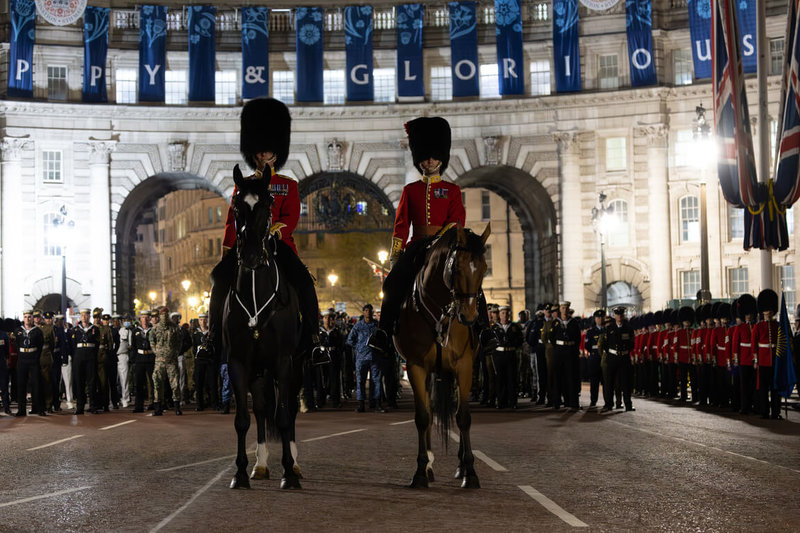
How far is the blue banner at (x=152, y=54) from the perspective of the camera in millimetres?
49000

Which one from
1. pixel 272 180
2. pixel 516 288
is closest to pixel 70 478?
pixel 272 180

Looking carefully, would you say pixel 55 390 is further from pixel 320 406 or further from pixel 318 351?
pixel 318 351

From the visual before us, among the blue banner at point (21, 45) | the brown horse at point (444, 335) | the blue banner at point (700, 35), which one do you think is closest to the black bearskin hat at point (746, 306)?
the brown horse at point (444, 335)

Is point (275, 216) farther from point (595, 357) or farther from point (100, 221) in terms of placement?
point (100, 221)

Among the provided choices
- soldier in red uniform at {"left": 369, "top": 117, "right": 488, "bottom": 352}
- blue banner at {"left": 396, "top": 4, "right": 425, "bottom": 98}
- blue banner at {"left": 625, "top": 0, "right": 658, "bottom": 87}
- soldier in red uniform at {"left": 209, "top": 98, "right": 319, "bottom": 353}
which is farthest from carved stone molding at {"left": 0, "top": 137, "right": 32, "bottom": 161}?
soldier in red uniform at {"left": 369, "top": 117, "right": 488, "bottom": 352}

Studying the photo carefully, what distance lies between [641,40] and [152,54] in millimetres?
19857

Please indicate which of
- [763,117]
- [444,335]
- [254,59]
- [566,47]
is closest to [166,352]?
[763,117]

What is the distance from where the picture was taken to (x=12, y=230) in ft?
161

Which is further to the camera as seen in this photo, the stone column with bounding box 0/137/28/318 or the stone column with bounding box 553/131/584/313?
the stone column with bounding box 553/131/584/313

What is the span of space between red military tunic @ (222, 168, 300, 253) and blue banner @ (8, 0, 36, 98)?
37436 millimetres

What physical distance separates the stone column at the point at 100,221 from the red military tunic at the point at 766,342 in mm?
32492

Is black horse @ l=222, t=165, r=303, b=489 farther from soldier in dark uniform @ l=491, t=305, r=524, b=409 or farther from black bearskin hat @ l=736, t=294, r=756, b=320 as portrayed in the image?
soldier in dark uniform @ l=491, t=305, r=524, b=409

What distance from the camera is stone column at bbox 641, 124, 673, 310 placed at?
49.2m

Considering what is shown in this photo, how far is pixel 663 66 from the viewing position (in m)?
49.8
